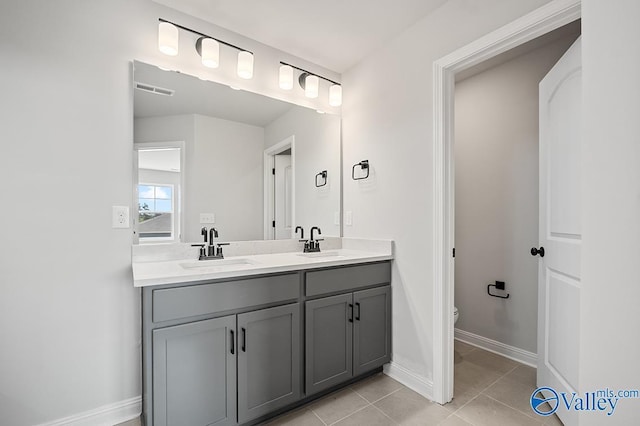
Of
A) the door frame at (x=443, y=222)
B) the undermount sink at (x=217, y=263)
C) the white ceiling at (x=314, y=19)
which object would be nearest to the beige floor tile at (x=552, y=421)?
the door frame at (x=443, y=222)

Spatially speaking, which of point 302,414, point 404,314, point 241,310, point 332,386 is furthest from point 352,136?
point 302,414

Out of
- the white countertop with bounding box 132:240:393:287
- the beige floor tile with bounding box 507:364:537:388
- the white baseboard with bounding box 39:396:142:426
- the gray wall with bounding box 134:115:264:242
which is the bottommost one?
the beige floor tile with bounding box 507:364:537:388

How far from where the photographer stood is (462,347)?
8.73 feet

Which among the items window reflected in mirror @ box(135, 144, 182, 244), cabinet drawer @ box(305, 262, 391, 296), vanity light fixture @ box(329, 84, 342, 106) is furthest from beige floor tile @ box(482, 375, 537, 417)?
vanity light fixture @ box(329, 84, 342, 106)

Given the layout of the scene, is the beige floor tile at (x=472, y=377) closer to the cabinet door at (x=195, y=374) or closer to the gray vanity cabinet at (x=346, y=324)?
the gray vanity cabinet at (x=346, y=324)

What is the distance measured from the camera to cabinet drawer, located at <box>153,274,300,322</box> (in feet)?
4.34

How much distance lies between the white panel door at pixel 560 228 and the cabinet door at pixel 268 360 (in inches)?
56.0

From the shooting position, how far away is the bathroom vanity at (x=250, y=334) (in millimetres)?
1320

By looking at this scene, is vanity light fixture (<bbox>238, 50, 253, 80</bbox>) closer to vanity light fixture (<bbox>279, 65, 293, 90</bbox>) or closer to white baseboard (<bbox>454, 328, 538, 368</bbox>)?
vanity light fixture (<bbox>279, 65, 293, 90</bbox>)

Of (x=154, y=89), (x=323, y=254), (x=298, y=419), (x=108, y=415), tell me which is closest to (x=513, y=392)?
(x=298, y=419)

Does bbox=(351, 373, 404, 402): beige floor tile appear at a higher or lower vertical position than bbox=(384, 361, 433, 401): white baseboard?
lower

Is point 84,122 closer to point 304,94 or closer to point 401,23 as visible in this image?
point 304,94

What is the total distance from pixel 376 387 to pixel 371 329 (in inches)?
14.9

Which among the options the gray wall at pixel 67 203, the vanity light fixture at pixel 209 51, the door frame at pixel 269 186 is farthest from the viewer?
the door frame at pixel 269 186
